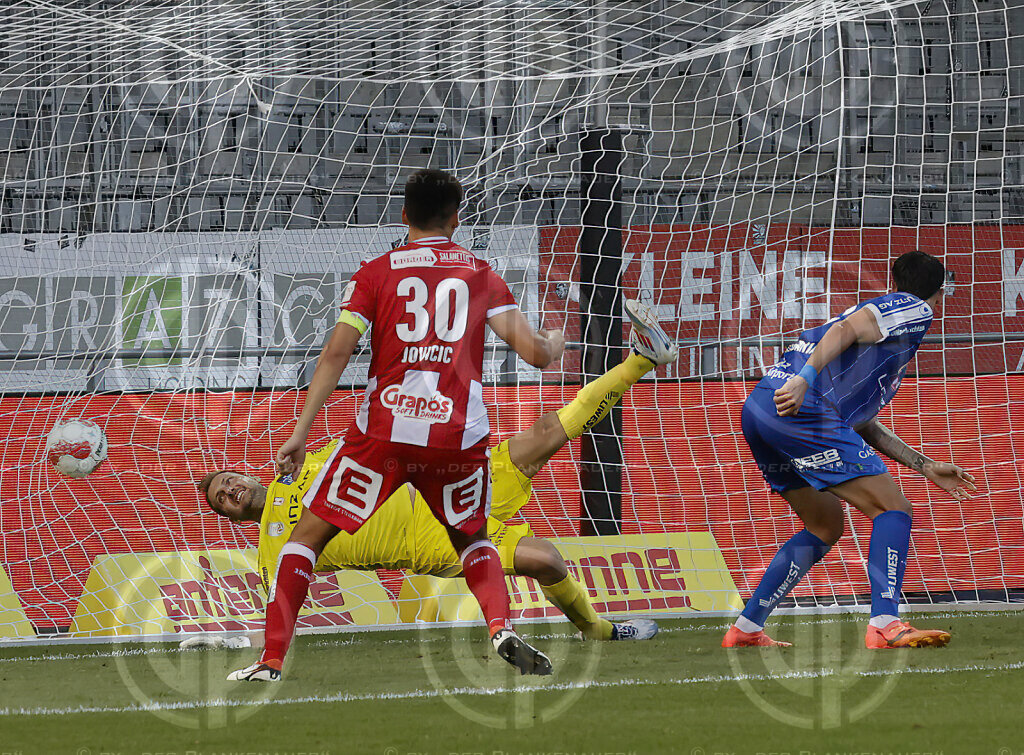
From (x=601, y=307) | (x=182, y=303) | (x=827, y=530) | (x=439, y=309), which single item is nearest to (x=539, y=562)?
(x=827, y=530)

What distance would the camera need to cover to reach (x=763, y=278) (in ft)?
24.8

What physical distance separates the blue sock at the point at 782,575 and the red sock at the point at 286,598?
179 centimetres

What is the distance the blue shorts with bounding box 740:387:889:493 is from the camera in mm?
4613

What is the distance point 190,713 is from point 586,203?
429 centimetres

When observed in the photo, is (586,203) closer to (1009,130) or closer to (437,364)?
(437,364)

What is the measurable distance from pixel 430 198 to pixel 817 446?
169 centimetres

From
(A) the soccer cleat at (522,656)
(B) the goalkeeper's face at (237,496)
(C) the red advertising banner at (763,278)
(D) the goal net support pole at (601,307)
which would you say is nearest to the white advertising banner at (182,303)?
(D) the goal net support pole at (601,307)

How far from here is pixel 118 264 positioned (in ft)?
23.9

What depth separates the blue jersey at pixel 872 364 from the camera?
4.59m

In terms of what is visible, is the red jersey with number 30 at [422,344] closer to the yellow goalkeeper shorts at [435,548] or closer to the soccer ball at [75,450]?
the yellow goalkeeper shorts at [435,548]

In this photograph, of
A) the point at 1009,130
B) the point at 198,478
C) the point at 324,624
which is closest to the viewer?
the point at 324,624

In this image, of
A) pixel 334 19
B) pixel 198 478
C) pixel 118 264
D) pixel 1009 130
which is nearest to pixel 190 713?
pixel 198 478

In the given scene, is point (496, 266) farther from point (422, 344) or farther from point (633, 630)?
point (422, 344)

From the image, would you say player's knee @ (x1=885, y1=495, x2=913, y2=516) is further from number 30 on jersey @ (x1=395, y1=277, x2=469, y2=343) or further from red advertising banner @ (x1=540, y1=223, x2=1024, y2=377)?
red advertising banner @ (x1=540, y1=223, x2=1024, y2=377)
